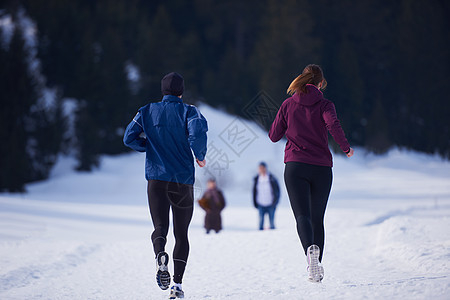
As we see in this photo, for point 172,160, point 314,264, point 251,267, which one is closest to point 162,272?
point 172,160

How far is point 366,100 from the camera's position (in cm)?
4519

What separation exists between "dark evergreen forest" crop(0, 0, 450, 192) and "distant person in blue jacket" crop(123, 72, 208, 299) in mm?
19428

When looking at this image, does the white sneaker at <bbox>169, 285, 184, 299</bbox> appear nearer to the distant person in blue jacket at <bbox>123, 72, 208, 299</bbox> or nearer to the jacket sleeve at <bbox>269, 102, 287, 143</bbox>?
the distant person in blue jacket at <bbox>123, 72, 208, 299</bbox>

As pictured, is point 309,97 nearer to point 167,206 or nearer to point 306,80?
point 306,80

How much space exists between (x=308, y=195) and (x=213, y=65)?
43.5 m

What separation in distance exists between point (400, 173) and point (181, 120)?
26227 millimetres

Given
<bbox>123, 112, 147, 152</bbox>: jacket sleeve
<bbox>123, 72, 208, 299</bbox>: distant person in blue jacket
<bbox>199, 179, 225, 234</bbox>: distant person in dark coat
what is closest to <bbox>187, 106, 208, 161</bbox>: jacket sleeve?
<bbox>123, 72, 208, 299</bbox>: distant person in blue jacket

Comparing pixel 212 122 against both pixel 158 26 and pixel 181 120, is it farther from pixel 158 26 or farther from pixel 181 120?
pixel 181 120

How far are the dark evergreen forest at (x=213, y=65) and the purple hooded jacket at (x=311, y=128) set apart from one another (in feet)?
65.0

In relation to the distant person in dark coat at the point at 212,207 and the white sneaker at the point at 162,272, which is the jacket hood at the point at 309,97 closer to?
the white sneaker at the point at 162,272

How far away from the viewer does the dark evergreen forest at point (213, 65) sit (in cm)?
2606

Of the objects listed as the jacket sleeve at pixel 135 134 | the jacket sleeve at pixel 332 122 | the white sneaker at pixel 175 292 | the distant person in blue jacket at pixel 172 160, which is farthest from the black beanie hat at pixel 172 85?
the white sneaker at pixel 175 292

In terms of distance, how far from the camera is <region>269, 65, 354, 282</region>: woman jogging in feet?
14.6

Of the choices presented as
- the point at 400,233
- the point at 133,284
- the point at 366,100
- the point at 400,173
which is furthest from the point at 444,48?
the point at 133,284
